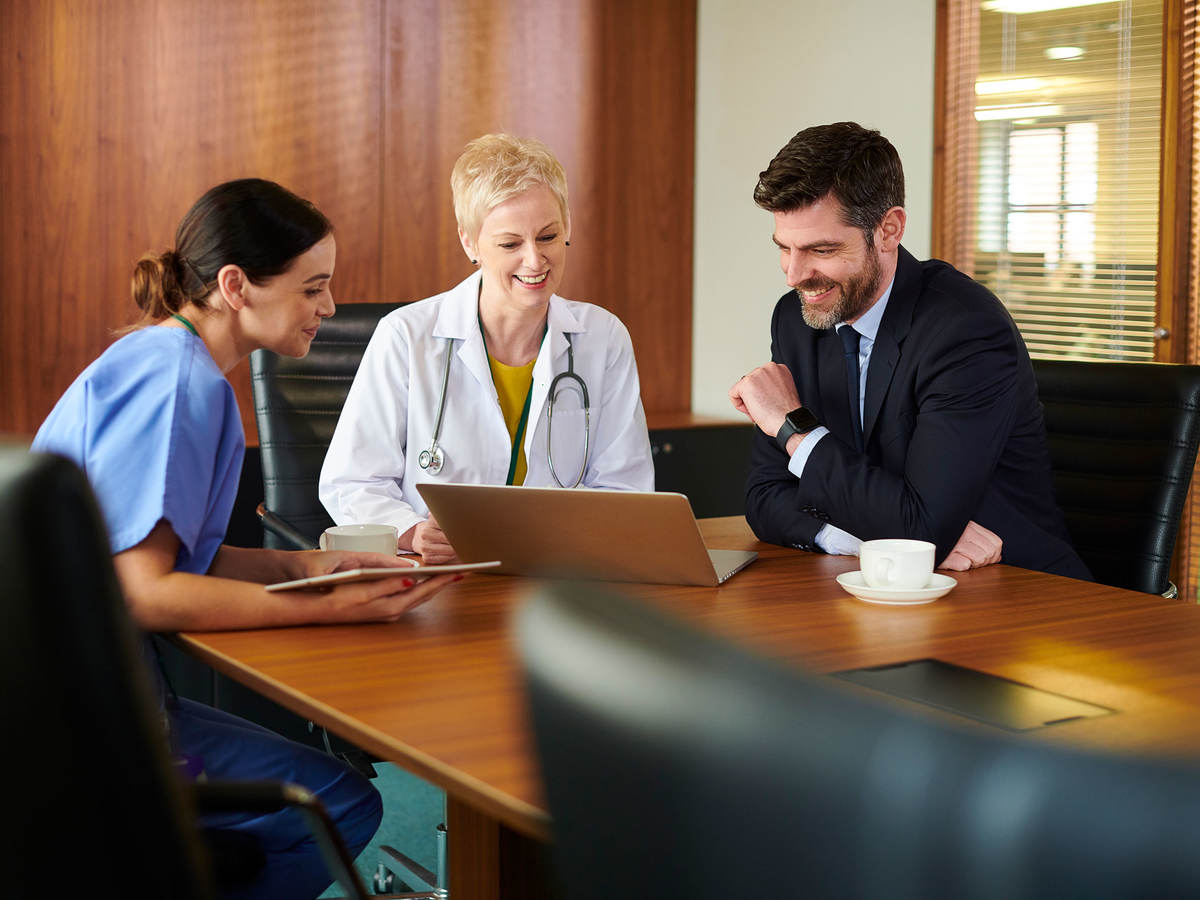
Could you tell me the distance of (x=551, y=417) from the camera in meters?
2.55

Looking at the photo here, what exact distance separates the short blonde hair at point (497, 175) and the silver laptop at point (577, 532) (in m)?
0.84

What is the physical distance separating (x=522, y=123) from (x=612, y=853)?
4.17 metres

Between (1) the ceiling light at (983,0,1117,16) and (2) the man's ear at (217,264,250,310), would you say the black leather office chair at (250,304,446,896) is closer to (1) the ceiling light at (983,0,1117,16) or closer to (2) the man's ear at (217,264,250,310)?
(2) the man's ear at (217,264,250,310)

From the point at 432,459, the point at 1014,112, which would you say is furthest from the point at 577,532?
the point at 1014,112

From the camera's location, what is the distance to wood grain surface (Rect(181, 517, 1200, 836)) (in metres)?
1.12

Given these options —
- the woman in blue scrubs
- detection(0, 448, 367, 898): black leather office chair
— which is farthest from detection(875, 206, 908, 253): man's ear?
detection(0, 448, 367, 898): black leather office chair

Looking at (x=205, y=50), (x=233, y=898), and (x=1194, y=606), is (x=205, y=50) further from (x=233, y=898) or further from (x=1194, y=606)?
(x=1194, y=606)

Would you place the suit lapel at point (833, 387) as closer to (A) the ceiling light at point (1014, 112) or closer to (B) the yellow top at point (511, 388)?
(B) the yellow top at point (511, 388)

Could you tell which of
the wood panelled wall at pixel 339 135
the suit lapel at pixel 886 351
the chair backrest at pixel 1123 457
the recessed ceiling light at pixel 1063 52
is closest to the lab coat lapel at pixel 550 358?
the suit lapel at pixel 886 351

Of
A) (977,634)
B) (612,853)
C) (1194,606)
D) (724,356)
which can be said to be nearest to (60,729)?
(612,853)

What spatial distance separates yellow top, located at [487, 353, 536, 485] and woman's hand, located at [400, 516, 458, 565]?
559 mm

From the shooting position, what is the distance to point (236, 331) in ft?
5.90

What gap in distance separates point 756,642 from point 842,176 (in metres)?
1.42

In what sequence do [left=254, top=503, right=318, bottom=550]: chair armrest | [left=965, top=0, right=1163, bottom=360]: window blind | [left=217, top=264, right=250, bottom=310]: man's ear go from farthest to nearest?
[left=965, top=0, right=1163, bottom=360]: window blind < [left=254, top=503, right=318, bottom=550]: chair armrest < [left=217, top=264, right=250, bottom=310]: man's ear
